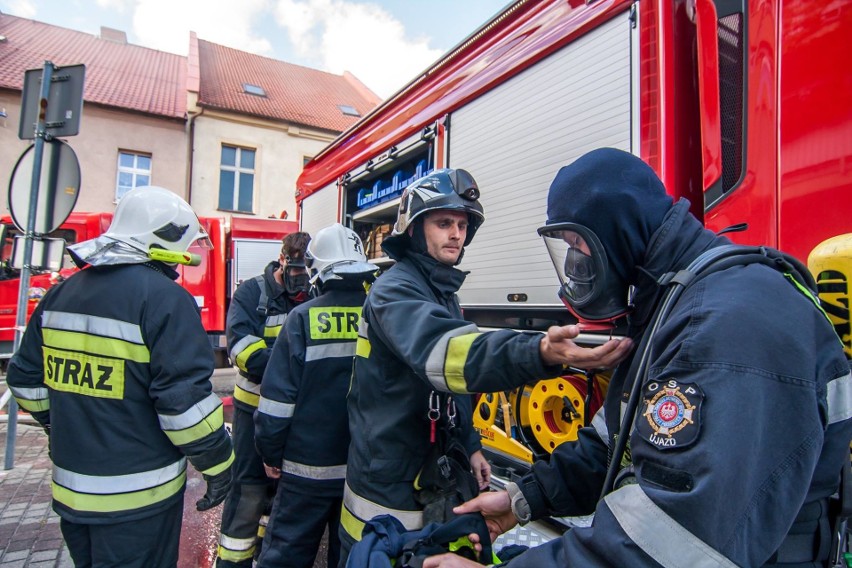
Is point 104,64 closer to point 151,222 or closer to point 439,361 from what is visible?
point 151,222

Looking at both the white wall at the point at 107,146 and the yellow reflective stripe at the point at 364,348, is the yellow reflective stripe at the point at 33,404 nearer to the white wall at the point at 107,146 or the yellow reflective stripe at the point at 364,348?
the yellow reflective stripe at the point at 364,348

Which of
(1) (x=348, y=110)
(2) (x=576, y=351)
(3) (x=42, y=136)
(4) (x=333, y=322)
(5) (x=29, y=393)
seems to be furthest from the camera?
(1) (x=348, y=110)

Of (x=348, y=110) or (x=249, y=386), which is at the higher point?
(x=348, y=110)

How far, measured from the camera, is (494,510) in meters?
1.51

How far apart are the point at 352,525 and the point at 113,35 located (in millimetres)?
26085

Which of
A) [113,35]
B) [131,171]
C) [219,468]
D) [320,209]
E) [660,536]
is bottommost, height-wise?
[219,468]

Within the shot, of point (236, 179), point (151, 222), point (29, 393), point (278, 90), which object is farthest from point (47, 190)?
point (278, 90)

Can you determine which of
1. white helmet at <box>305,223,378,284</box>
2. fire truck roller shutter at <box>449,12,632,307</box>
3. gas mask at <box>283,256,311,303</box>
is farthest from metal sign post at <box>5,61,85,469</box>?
fire truck roller shutter at <box>449,12,632,307</box>

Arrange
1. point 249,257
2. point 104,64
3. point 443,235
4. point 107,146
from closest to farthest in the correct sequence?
1. point 443,235
2. point 249,257
3. point 107,146
4. point 104,64

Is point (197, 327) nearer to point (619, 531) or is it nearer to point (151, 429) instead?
point (151, 429)

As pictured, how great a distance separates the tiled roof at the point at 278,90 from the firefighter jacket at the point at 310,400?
1638 cm

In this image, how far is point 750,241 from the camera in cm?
196

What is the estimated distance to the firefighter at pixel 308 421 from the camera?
7.83 ft

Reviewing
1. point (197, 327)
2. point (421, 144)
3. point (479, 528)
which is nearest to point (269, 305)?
point (197, 327)
